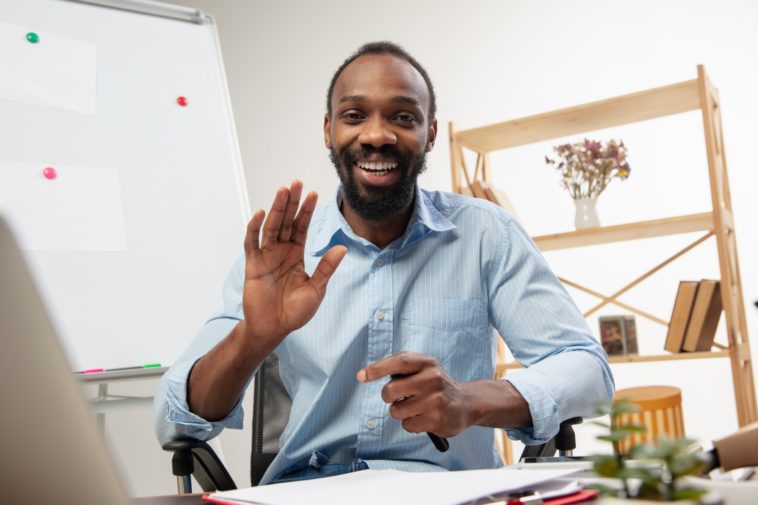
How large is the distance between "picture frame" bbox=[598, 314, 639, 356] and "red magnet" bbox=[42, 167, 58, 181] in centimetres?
174

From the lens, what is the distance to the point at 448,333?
1252 millimetres

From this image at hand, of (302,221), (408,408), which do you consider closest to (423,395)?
(408,408)

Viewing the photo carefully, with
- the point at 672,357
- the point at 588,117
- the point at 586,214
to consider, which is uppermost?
the point at 588,117

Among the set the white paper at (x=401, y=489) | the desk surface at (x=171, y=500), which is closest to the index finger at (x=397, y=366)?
the white paper at (x=401, y=489)

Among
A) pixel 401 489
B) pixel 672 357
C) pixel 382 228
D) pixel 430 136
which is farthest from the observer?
pixel 672 357

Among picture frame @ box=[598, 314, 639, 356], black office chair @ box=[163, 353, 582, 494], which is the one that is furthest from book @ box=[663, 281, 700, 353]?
black office chair @ box=[163, 353, 582, 494]

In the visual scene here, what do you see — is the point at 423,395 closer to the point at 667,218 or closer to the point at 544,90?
the point at 667,218

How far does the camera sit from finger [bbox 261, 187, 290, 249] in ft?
3.18

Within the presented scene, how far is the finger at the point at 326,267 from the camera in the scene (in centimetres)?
101

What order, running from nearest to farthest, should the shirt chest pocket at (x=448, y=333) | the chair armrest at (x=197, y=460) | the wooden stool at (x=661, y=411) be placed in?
the chair armrest at (x=197, y=460), the shirt chest pocket at (x=448, y=333), the wooden stool at (x=661, y=411)

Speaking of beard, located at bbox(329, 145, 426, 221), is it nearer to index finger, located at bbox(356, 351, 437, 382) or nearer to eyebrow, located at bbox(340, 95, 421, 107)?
eyebrow, located at bbox(340, 95, 421, 107)

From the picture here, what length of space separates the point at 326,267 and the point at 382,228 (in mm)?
343

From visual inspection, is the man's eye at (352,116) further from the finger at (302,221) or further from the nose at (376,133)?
the finger at (302,221)

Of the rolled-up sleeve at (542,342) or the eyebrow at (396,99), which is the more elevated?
the eyebrow at (396,99)
